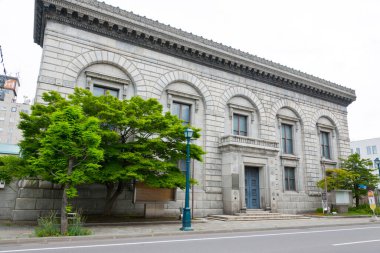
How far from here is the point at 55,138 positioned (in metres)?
11.8

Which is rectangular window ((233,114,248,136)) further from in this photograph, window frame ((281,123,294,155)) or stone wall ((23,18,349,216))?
window frame ((281,123,294,155))

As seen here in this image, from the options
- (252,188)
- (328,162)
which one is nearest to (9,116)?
(252,188)

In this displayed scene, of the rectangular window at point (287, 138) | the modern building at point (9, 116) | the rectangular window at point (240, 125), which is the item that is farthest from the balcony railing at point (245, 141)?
the modern building at point (9, 116)

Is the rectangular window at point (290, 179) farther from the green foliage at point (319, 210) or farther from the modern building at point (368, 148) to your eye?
the modern building at point (368, 148)

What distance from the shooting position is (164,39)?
870 inches

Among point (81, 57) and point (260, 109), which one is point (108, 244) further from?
point (260, 109)

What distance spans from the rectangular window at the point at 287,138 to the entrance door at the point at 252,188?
A: 5385mm

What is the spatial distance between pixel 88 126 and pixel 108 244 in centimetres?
Answer: 487

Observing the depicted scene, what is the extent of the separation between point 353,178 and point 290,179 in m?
5.37

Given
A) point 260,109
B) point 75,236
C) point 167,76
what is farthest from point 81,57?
point 260,109

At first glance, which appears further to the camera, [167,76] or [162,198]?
[167,76]

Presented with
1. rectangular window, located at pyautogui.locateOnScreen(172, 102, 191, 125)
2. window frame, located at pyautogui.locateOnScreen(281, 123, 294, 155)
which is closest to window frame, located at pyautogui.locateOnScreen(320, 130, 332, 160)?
window frame, located at pyautogui.locateOnScreen(281, 123, 294, 155)

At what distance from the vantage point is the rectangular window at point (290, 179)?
27.3 metres

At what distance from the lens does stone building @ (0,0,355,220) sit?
19.0m
